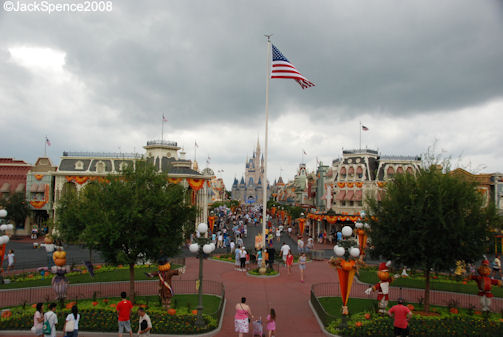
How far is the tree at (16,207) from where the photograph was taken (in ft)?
114

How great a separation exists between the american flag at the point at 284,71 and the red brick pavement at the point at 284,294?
10752mm

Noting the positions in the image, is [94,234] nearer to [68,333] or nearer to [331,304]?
[68,333]

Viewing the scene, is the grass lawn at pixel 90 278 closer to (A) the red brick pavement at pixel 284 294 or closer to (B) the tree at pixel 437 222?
(A) the red brick pavement at pixel 284 294

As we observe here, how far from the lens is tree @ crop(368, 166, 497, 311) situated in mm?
11539

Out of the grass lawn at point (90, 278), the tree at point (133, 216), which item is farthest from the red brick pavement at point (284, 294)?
the tree at point (133, 216)

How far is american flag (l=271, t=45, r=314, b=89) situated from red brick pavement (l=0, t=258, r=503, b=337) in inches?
423

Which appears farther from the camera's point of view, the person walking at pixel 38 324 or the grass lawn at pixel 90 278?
the grass lawn at pixel 90 278

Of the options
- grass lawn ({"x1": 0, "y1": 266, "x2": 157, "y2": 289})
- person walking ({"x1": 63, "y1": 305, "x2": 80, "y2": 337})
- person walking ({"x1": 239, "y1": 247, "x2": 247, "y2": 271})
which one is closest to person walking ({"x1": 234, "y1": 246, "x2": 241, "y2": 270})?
person walking ({"x1": 239, "y1": 247, "x2": 247, "y2": 271})

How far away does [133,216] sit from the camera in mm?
12055

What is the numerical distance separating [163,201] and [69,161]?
30.7 meters

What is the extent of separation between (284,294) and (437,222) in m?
7.30

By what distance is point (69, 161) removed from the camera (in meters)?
38.3

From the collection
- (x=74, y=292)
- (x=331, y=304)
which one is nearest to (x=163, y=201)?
(x=74, y=292)

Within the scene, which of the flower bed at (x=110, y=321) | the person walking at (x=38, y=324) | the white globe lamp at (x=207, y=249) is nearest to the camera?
the person walking at (x=38, y=324)
